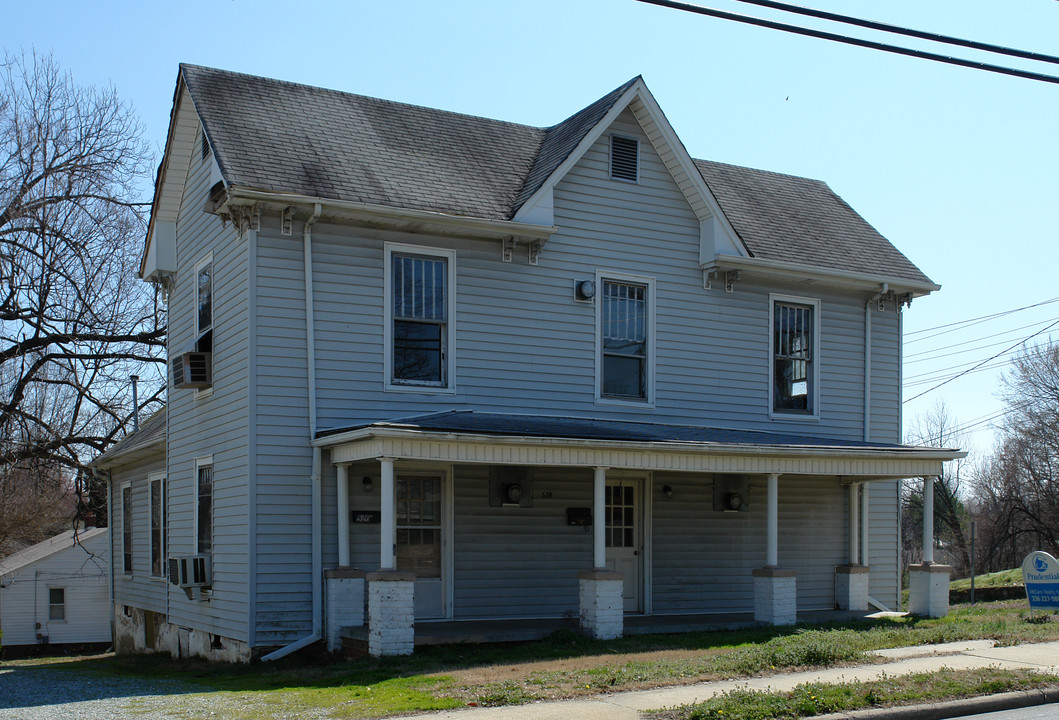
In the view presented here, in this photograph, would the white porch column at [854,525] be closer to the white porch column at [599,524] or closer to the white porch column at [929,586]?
the white porch column at [929,586]

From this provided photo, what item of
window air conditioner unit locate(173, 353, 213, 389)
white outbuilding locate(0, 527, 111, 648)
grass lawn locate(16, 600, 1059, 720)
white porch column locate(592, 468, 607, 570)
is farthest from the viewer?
white outbuilding locate(0, 527, 111, 648)

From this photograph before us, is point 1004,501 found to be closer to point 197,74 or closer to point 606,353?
point 606,353

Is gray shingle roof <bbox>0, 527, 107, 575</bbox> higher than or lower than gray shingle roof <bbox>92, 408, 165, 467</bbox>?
lower

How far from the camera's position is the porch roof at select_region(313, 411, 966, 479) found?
12.8m

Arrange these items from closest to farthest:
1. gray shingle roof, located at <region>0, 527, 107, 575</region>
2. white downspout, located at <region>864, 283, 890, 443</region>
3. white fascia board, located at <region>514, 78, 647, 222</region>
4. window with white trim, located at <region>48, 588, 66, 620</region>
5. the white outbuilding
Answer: white fascia board, located at <region>514, 78, 647, 222</region> → white downspout, located at <region>864, 283, 890, 443</region> → gray shingle roof, located at <region>0, 527, 107, 575</region> → the white outbuilding → window with white trim, located at <region>48, 588, 66, 620</region>

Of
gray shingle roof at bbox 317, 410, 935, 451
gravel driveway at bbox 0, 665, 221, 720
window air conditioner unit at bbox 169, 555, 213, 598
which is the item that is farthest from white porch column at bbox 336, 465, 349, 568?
gravel driveway at bbox 0, 665, 221, 720

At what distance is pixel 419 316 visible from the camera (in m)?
15.0

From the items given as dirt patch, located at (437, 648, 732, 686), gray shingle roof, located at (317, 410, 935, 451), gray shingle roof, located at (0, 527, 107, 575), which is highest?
gray shingle roof, located at (317, 410, 935, 451)

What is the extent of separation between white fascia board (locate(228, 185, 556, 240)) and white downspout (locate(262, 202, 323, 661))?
26 cm

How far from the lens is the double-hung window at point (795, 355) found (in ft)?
59.6

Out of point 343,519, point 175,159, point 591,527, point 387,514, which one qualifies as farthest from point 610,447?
point 175,159

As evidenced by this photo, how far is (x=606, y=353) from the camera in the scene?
16469mm

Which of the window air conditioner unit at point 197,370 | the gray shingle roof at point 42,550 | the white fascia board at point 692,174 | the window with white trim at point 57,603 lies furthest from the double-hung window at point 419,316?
the window with white trim at point 57,603

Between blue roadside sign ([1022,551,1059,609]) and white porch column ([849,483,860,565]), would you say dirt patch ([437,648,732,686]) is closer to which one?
blue roadside sign ([1022,551,1059,609])
